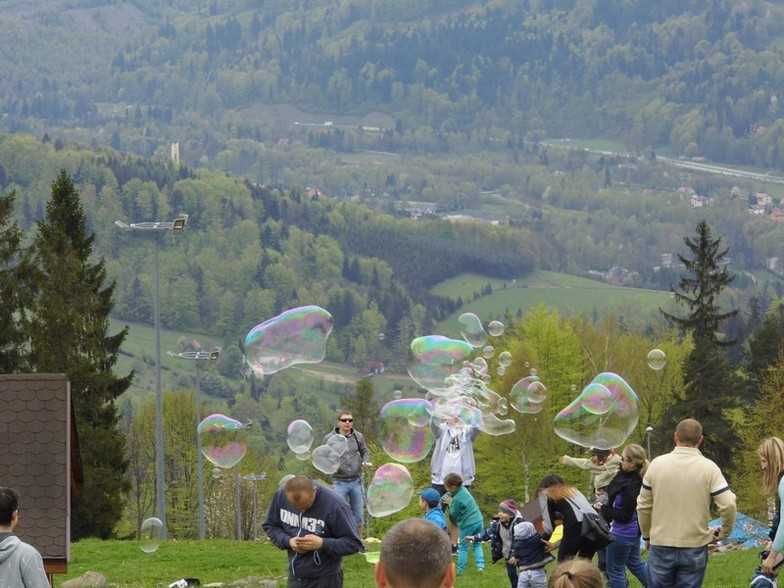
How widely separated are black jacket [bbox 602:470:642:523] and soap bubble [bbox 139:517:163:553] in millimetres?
10461

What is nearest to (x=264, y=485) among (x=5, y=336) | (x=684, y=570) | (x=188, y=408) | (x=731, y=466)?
(x=188, y=408)

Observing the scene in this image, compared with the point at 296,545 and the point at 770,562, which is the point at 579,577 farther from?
the point at 770,562

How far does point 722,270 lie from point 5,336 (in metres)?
41.1

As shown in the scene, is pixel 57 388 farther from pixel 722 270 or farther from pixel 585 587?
pixel 722 270

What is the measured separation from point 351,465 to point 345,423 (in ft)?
1.93

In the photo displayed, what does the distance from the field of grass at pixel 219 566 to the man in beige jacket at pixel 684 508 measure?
5740 millimetres

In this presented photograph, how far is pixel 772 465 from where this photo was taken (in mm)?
13516

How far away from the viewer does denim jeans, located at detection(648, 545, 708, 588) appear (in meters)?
14.1

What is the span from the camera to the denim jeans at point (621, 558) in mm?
16766

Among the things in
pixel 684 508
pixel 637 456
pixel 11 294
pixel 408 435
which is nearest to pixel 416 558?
pixel 684 508

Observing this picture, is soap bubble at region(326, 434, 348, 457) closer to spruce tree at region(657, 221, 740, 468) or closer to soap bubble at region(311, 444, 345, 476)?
soap bubble at region(311, 444, 345, 476)

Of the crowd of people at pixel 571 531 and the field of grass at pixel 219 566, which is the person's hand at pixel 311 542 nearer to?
the crowd of people at pixel 571 531

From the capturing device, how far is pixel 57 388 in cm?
2289

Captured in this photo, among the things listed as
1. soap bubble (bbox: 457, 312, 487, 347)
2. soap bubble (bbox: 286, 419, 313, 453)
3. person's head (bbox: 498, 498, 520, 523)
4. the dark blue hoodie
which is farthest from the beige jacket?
soap bubble (bbox: 457, 312, 487, 347)
